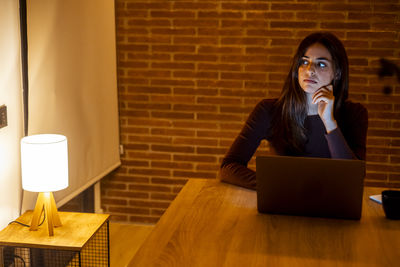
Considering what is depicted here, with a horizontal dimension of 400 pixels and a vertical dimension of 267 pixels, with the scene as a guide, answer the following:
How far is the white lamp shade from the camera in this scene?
2502 mm

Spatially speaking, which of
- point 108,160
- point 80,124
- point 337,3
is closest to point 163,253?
point 80,124

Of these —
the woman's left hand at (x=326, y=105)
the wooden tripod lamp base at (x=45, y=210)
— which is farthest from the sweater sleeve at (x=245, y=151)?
the wooden tripod lamp base at (x=45, y=210)

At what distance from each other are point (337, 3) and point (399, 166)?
1.26 m

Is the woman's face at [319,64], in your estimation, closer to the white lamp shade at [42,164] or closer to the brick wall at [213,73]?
the white lamp shade at [42,164]

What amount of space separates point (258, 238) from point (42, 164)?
4.08 ft

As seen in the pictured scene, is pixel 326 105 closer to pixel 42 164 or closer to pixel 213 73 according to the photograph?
pixel 42 164

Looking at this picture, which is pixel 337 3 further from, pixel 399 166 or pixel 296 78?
pixel 296 78

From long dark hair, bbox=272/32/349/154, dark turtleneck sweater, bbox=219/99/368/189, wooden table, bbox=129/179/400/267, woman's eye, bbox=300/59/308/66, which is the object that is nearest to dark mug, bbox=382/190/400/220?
wooden table, bbox=129/179/400/267

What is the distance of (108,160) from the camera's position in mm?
3953

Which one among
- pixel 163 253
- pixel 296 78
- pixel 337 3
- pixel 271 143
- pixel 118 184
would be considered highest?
pixel 337 3

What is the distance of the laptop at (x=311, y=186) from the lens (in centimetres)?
174

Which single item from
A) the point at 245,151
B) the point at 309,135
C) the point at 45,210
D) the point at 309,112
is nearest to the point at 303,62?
the point at 309,112

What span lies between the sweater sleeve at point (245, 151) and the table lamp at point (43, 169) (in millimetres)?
815

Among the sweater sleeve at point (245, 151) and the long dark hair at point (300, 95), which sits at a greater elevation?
the long dark hair at point (300, 95)
